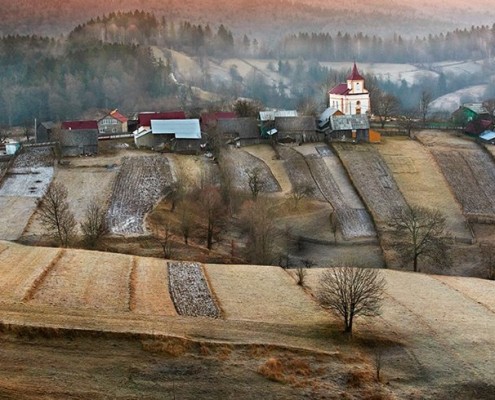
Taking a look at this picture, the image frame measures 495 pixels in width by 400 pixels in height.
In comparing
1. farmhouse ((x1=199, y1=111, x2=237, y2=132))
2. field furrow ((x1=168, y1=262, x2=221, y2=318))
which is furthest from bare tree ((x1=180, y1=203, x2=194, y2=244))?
farmhouse ((x1=199, y1=111, x2=237, y2=132))

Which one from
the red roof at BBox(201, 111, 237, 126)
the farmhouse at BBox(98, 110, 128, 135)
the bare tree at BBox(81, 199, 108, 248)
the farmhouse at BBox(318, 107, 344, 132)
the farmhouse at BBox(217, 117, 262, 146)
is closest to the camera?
the bare tree at BBox(81, 199, 108, 248)

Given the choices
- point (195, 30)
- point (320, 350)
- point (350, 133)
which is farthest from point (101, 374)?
point (195, 30)

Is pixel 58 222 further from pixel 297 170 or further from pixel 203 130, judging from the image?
pixel 203 130

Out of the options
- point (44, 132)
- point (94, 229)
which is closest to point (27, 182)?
point (94, 229)

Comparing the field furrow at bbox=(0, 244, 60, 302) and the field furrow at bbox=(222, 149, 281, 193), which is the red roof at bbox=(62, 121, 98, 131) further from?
the field furrow at bbox=(0, 244, 60, 302)

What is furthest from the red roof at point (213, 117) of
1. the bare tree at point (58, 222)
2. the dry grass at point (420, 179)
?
the bare tree at point (58, 222)

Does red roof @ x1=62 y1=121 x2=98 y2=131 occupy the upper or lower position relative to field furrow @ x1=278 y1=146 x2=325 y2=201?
upper

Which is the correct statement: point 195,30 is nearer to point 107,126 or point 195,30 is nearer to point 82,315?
point 107,126

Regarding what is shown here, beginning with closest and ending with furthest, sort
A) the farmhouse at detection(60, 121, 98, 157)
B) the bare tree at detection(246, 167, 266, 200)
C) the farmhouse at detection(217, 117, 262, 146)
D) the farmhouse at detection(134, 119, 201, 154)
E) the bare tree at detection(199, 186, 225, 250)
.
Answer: the bare tree at detection(199, 186, 225, 250), the bare tree at detection(246, 167, 266, 200), the farmhouse at detection(60, 121, 98, 157), the farmhouse at detection(134, 119, 201, 154), the farmhouse at detection(217, 117, 262, 146)
